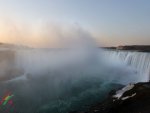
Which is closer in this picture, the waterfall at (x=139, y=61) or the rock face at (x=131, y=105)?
the rock face at (x=131, y=105)

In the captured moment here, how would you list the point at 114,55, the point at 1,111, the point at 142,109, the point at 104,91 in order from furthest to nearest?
the point at 114,55
the point at 104,91
the point at 1,111
the point at 142,109

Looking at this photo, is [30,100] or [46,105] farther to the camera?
[30,100]

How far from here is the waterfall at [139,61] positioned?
27609 mm

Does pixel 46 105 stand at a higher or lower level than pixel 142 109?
lower

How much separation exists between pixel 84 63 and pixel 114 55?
28.6 ft

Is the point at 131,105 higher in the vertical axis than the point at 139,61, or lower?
lower

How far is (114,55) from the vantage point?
41.0 meters

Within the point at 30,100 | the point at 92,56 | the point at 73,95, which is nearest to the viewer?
the point at 30,100

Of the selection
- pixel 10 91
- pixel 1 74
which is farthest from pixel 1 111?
pixel 1 74

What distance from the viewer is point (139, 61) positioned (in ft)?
101

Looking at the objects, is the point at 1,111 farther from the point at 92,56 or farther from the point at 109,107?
the point at 92,56

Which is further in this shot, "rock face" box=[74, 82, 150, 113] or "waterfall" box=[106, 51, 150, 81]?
"waterfall" box=[106, 51, 150, 81]

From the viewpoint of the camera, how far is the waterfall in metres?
27.6

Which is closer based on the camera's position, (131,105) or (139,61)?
(131,105)
